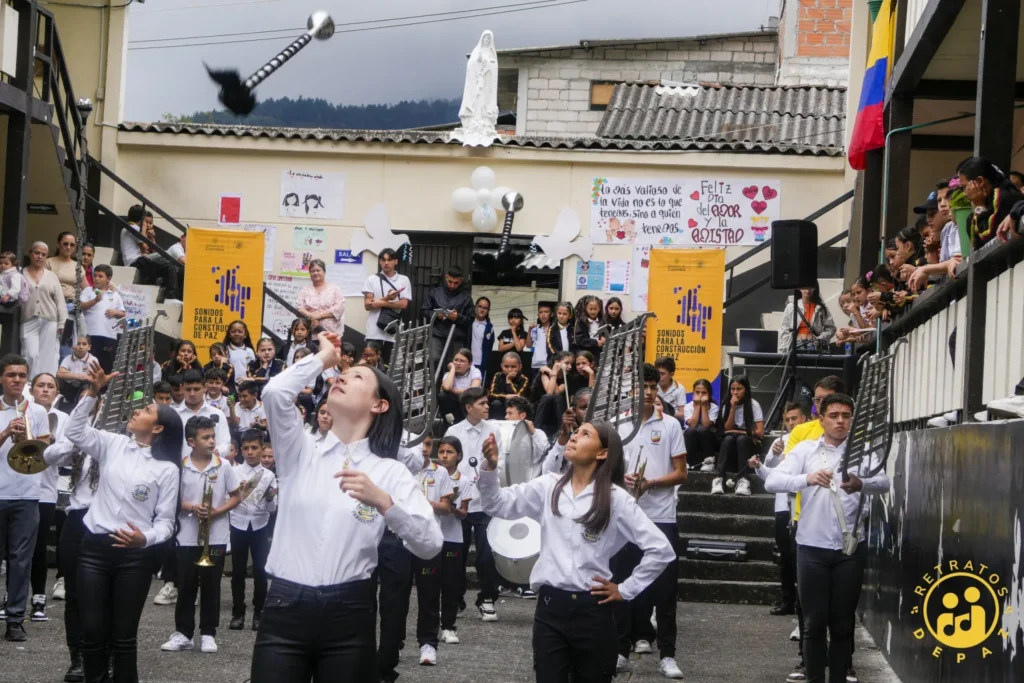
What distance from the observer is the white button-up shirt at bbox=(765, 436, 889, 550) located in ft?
27.5

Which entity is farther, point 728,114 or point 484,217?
point 728,114

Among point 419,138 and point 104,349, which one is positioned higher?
point 419,138

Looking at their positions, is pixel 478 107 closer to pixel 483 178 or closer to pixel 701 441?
pixel 483 178

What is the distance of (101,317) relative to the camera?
1700 cm

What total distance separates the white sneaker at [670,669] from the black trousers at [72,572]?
12.9ft

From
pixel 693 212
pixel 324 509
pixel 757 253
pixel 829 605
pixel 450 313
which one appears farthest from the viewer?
pixel 693 212

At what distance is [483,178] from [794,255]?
5.63 m

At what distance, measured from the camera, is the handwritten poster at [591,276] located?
2034 cm

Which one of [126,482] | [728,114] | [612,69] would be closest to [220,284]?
[728,114]

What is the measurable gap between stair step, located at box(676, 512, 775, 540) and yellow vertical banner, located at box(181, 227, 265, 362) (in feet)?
22.3

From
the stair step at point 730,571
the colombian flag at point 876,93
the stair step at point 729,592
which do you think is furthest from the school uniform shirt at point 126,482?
the colombian flag at point 876,93

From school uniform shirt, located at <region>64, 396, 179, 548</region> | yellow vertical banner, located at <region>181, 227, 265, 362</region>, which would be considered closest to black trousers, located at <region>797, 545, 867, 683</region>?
school uniform shirt, located at <region>64, 396, 179, 548</region>

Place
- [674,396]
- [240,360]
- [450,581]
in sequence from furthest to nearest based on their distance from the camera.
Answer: [240,360] < [674,396] < [450,581]

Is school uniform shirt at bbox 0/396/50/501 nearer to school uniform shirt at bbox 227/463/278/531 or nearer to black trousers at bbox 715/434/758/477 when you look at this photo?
school uniform shirt at bbox 227/463/278/531
